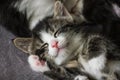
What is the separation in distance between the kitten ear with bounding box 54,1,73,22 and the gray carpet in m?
0.37

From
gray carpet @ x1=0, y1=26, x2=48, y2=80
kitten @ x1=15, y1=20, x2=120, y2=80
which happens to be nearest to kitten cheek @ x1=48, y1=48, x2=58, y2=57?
kitten @ x1=15, y1=20, x2=120, y2=80

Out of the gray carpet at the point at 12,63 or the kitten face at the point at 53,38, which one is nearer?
the kitten face at the point at 53,38

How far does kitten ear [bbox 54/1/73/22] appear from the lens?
4.09ft

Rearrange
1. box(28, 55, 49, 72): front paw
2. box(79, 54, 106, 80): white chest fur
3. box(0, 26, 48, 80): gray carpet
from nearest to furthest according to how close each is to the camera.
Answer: box(79, 54, 106, 80): white chest fur, box(28, 55, 49, 72): front paw, box(0, 26, 48, 80): gray carpet

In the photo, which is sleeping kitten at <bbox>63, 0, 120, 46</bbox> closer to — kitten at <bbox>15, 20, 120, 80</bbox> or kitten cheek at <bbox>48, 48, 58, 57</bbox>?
kitten at <bbox>15, 20, 120, 80</bbox>

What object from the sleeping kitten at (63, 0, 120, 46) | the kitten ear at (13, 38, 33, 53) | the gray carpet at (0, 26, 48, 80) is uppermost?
the sleeping kitten at (63, 0, 120, 46)

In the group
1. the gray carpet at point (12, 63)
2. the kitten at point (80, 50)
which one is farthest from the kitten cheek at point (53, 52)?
the gray carpet at point (12, 63)

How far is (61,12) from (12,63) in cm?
48

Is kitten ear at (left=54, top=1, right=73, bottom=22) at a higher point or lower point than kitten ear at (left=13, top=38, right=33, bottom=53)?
higher

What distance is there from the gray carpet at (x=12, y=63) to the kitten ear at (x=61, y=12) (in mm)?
370

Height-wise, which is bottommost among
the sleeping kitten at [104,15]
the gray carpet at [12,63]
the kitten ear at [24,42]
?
the gray carpet at [12,63]

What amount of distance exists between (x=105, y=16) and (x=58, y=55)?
0.27m

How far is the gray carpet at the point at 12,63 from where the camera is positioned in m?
1.50

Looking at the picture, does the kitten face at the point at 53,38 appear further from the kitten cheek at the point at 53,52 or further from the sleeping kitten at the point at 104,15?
the sleeping kitten at the point at 104,15
